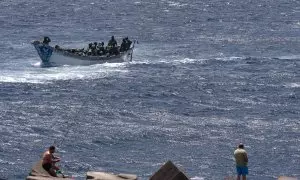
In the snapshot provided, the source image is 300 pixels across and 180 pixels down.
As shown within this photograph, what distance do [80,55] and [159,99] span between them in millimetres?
17649

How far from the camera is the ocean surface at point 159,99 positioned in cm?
6141

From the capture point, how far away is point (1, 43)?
11281 centimetres

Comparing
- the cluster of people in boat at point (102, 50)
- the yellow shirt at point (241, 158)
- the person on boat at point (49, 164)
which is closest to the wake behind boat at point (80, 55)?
the cluster of people in boat at point (102, 50)

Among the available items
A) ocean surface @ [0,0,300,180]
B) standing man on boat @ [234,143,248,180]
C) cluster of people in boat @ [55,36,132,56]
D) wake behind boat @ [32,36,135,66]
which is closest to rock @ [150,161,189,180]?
standing man on boat @ [234,143,248,180]

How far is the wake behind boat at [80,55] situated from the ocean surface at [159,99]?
0.81 metres

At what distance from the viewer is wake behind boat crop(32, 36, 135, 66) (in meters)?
95.9

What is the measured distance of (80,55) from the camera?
95562 mm

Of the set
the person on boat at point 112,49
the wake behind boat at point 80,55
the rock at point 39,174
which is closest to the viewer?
the rock at point 39,174

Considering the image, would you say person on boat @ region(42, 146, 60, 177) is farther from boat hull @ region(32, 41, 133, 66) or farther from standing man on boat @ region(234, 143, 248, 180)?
boat hull @ region(32, 41, 133, 66)

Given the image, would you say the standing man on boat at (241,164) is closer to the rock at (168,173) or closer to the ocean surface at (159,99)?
the rock at (168,173)

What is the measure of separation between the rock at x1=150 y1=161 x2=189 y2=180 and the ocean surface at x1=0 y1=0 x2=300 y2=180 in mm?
21154

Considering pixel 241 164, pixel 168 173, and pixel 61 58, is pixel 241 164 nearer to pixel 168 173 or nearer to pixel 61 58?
pixel 168 173

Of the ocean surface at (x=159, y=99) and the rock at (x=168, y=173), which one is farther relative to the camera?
the ocean surface at (x=159, y=99)

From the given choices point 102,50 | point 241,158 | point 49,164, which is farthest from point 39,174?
point 102,50
